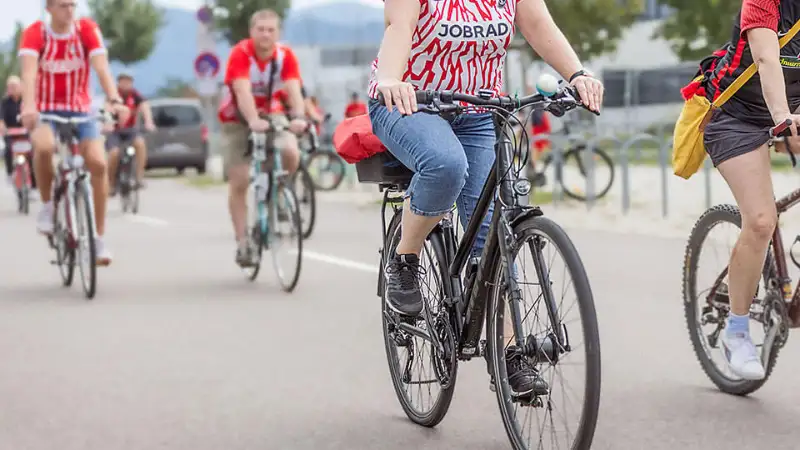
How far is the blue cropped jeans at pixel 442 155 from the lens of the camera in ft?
15.6

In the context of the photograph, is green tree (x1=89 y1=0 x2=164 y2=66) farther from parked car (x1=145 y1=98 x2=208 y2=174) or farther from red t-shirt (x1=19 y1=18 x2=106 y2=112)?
red t-shirt (x1=19 y1=18 x2=106 y2=112)

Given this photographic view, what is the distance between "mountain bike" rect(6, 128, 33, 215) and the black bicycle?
1493 cm

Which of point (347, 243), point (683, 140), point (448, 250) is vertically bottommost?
point (347, 243)

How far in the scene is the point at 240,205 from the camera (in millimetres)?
10398

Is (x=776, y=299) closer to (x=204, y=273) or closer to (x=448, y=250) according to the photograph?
(x=448, y=250)

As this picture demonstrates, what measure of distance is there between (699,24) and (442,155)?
31.5 meters

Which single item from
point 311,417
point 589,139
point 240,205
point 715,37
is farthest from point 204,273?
point 715,37

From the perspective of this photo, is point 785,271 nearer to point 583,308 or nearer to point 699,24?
point 583,308

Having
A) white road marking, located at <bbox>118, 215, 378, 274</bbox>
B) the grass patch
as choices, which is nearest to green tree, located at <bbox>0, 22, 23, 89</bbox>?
the grass patch

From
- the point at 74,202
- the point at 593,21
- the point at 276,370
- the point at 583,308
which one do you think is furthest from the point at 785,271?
the point at 593,21

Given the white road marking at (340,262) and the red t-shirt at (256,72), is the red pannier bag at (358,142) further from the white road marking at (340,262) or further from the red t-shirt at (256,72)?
the white road marking at (340,262)

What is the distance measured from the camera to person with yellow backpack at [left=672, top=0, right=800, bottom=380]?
5121 mm

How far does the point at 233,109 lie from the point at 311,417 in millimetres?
4750

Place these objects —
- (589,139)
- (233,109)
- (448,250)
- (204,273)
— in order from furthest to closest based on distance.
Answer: (589,139)
(204,273)
(233,109)
(448,250)
